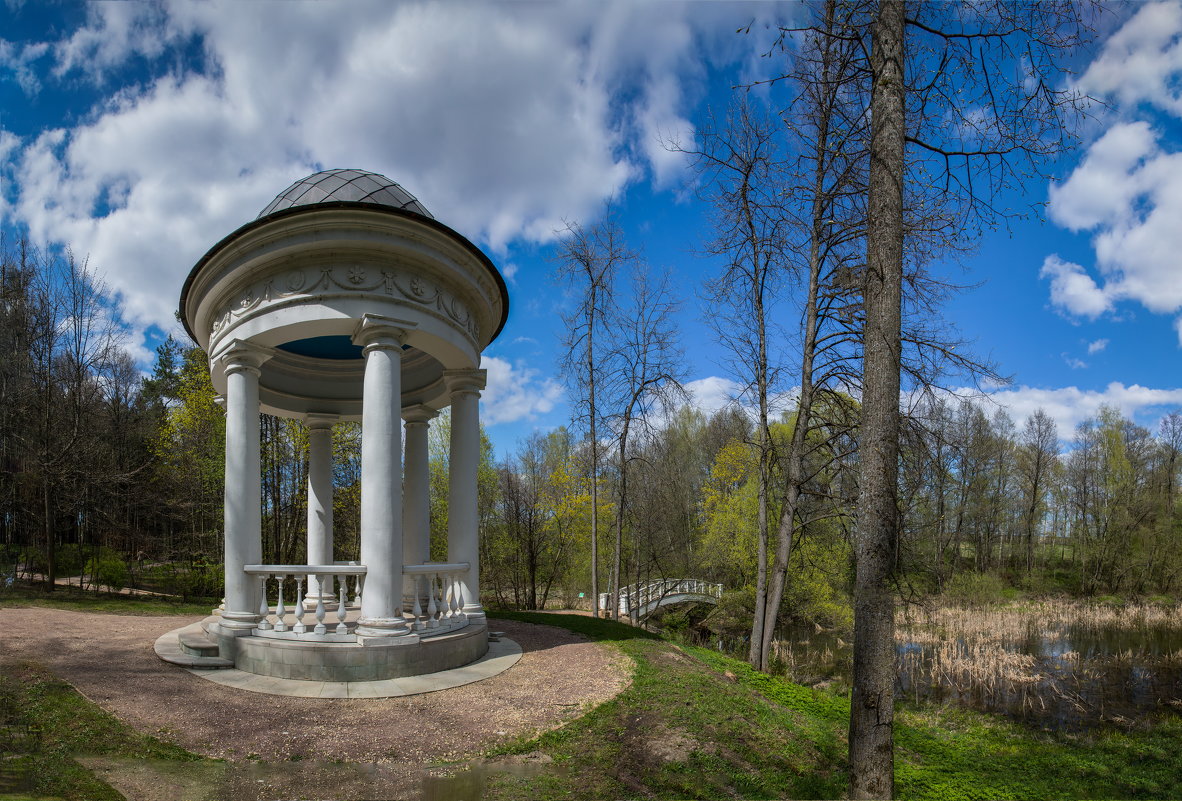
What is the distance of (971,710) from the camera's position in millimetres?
13320

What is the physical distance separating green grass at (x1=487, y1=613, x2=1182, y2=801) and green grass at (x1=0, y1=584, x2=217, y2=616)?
10.7m

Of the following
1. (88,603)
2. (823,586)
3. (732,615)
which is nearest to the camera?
(88,603)

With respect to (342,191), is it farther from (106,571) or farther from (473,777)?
(106,571)

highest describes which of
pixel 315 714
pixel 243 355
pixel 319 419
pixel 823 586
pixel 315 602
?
pixel 243 355

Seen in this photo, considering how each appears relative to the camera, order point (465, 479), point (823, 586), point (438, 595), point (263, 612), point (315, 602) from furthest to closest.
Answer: point (823, 586) < point (315, 602) < point (465, 479) < point (438, 595) < point (263, 612)

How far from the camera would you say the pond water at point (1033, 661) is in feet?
45.5

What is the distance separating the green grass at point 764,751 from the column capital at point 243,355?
6507mm

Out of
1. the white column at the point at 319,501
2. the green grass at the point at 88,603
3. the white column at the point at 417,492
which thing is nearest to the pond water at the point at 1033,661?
the white column at the point at 417,492

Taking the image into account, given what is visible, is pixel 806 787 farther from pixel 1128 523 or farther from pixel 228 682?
pixel 1128 523

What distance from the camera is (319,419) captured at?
12.5 metres

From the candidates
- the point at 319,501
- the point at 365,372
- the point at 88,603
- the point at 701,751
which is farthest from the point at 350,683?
the point at 88,603

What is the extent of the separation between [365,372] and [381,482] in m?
1.63

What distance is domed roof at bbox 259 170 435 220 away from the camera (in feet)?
29.6

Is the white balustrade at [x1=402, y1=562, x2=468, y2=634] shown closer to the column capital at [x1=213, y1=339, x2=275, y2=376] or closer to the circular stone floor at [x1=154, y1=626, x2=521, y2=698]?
the circular stone floor at [x1=154, y1=626, x2=521, y2=698]
